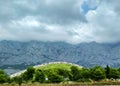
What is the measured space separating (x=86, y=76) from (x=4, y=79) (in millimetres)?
51543

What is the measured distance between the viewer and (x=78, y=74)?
19800 cm

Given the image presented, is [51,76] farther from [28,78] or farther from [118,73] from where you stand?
[118,73]

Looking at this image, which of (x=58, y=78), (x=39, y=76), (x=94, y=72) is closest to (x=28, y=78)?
(x=39, y=76)

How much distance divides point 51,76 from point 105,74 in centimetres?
3568

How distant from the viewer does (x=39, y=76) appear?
7343 inches

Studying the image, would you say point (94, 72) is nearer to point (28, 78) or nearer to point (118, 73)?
point (118, 73)

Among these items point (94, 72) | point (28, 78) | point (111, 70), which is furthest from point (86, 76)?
point (28, 78)

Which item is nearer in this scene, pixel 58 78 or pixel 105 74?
pixel 58 78

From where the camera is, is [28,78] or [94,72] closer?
[94,72]

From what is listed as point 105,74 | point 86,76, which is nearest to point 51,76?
point 86,76

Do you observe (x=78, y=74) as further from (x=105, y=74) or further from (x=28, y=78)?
(x=28, y=78)

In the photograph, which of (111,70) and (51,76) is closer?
(51,76)

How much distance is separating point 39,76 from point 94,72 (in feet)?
115

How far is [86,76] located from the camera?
185875 mm
